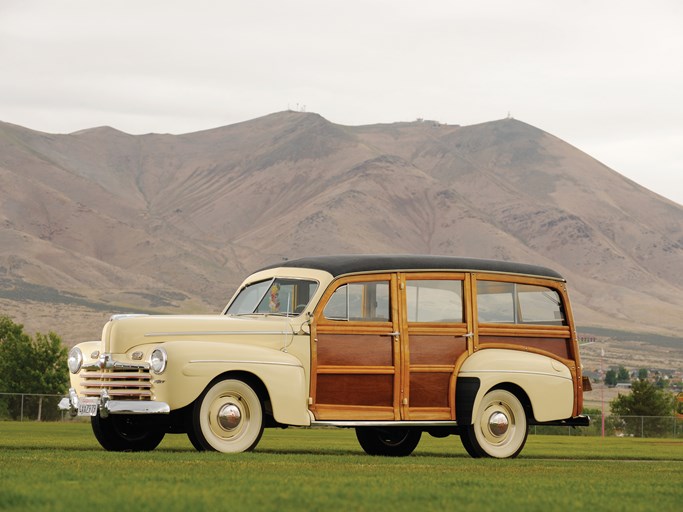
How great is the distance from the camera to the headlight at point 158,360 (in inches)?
666

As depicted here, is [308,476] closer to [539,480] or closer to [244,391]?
[539,480]

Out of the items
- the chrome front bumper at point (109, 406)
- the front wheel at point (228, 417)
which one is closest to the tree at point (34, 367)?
the chrome front bumper at point (109, 406)

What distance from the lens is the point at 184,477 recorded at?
499 inches

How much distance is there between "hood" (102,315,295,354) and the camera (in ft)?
57.5

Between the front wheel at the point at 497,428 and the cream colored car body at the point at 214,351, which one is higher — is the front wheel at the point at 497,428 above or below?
below

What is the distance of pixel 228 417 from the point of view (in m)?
17.3

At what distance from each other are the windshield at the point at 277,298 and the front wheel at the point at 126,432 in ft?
7.22

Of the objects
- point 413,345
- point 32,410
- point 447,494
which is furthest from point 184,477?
point 32,410

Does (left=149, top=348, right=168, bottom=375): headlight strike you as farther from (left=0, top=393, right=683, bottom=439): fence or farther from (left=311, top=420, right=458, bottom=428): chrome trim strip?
(left=0, top=393, right=683, bottom=439): fence

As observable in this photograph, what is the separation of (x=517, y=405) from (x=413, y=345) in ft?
6.80

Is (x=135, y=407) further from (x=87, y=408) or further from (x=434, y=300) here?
(x=434, y=300)

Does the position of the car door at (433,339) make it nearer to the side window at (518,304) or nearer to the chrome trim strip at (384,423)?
the chrome trim strip at (384,423)

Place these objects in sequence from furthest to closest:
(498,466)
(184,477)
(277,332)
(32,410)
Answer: (32,410) < (277,332) < (498,466) < (184,477)

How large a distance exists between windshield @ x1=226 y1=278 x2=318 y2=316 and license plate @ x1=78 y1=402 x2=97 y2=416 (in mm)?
2956
